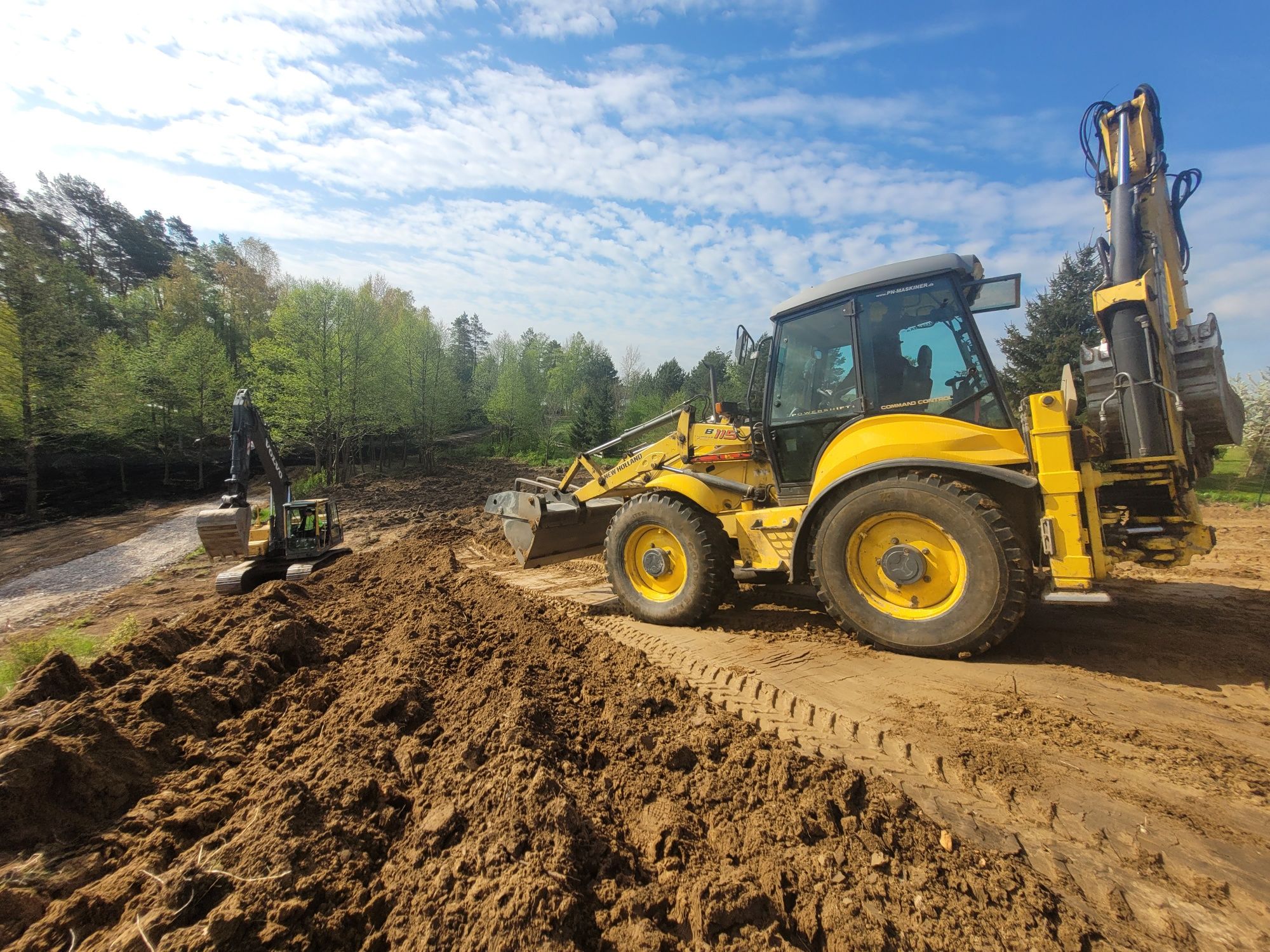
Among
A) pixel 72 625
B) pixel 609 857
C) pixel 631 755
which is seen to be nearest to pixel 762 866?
pixel 609 857

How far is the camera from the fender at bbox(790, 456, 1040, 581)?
379 cm

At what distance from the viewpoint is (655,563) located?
5406 millimetres

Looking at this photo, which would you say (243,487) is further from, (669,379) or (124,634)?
(669,379)

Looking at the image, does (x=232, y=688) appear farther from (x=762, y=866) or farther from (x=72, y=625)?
(x=72, y=625)

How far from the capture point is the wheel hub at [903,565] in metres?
3.97

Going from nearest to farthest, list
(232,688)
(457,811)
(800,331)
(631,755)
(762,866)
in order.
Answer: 1. (762,866)
2. (457,811)
3. (631,755)
4. (232,688)
5. (800,331)

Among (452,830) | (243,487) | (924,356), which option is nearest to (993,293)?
(924,356)

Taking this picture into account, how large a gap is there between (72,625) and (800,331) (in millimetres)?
10891

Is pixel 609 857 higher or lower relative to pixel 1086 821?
higher

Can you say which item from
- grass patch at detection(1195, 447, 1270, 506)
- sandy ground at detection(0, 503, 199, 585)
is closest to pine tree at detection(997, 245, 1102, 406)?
grass patch at detection(1195, 447, 1270, 506)

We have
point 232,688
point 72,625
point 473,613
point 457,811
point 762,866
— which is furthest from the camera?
point 72,625

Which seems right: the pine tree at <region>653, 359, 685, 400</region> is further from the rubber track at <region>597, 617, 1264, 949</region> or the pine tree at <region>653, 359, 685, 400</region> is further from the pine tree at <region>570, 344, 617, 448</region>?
the rubber track at <region>597, 617, 1264, 949</region>

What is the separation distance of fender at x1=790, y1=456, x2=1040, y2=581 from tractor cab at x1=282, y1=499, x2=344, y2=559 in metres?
8.22

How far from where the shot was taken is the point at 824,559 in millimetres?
4258
